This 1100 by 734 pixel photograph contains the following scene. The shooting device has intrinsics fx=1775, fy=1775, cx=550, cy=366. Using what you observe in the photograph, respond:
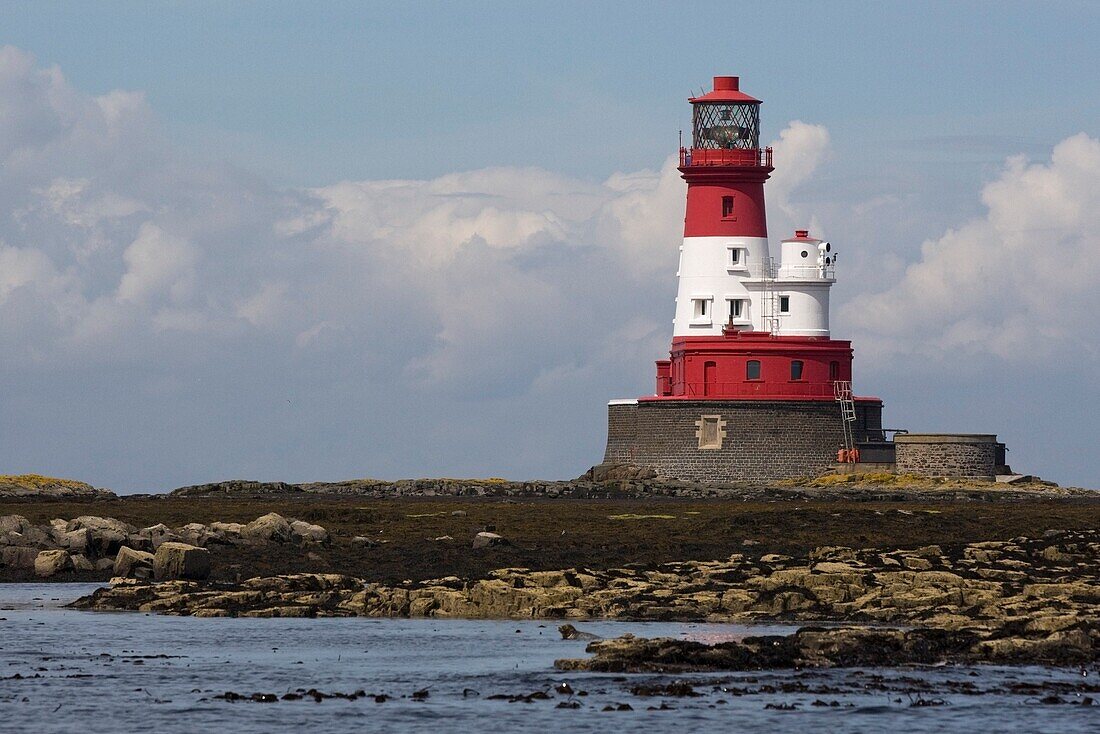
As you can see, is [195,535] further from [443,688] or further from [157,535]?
[443,688]

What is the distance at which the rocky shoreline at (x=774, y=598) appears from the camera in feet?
62.0

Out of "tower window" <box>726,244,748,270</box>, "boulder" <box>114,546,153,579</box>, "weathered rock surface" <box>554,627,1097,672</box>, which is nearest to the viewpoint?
"weathered rock surface" <box>554,627,1097,672</box>

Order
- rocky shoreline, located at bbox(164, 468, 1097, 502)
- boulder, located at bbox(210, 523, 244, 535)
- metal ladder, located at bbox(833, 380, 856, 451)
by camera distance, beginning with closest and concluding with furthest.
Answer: boulder, located at bbox(210, 523, 244, 535) → rocky shoreline, located at bbox(164, 468, 1097, 502) → metal ladder, located at bbox(833, 380, 856, 451)

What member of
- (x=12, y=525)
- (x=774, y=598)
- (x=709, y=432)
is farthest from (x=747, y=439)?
(x=774, y=598)

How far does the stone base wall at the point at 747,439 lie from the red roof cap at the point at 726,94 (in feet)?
29.9

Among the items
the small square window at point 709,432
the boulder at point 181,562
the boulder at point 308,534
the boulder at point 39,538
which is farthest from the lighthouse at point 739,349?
the boulder at point 181,562

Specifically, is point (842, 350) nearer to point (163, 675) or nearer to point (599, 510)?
point (599, 510)

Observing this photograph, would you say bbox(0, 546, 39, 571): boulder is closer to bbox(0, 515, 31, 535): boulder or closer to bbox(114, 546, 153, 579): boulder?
bbox(0, 515, 31, 535): boulder

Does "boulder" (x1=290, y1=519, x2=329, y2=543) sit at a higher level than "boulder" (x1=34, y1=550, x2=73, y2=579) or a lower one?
higher

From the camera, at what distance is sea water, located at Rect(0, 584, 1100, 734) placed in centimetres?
1534

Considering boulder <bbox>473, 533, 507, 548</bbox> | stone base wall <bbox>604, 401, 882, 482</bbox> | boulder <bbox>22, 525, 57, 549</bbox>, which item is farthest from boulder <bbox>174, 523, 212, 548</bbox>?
stone base wall <bbox>604, 401, 882, 482</bbox>

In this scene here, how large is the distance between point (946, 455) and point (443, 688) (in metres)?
34.9

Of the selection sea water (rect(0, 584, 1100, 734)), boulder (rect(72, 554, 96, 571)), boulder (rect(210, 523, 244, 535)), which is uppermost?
boulder (rect(210, 523, 244, 535))

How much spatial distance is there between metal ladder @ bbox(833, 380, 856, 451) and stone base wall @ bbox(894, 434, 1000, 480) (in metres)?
1.27
